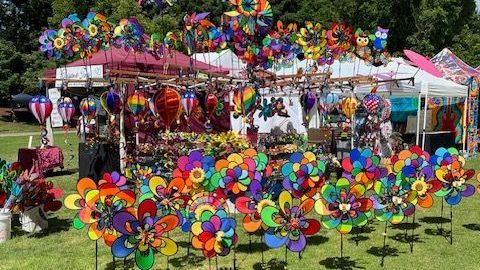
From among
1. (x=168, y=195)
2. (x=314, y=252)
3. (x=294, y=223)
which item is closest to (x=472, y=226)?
(x=314, y=252)

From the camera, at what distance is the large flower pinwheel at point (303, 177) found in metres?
5.02

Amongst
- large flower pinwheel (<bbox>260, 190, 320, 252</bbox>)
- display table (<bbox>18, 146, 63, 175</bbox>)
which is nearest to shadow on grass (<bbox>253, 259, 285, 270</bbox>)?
large flower pinwheel (<bbox>260, 190, 320, 252</bbox>)

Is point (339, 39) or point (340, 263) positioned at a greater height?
point (339, 39)

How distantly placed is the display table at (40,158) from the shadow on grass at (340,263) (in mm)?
6656

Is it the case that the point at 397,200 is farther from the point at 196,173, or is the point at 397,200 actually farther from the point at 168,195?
the point at 168,195

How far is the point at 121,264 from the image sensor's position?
499 centimetres

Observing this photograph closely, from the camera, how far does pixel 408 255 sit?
17.4 feet

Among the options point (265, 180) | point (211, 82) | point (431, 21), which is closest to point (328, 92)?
point (211, 82)

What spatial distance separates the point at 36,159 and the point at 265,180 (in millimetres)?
6422

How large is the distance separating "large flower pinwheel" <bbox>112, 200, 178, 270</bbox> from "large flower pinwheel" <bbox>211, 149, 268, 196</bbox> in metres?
1.08

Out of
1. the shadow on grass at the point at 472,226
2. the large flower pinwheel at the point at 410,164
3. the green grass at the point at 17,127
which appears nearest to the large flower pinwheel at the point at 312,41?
the large flower pinwheel at the point at 410,164

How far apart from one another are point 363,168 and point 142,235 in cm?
262

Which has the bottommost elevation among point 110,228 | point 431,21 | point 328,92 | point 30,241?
point 30,241

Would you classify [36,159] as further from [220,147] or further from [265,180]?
[265,180]
